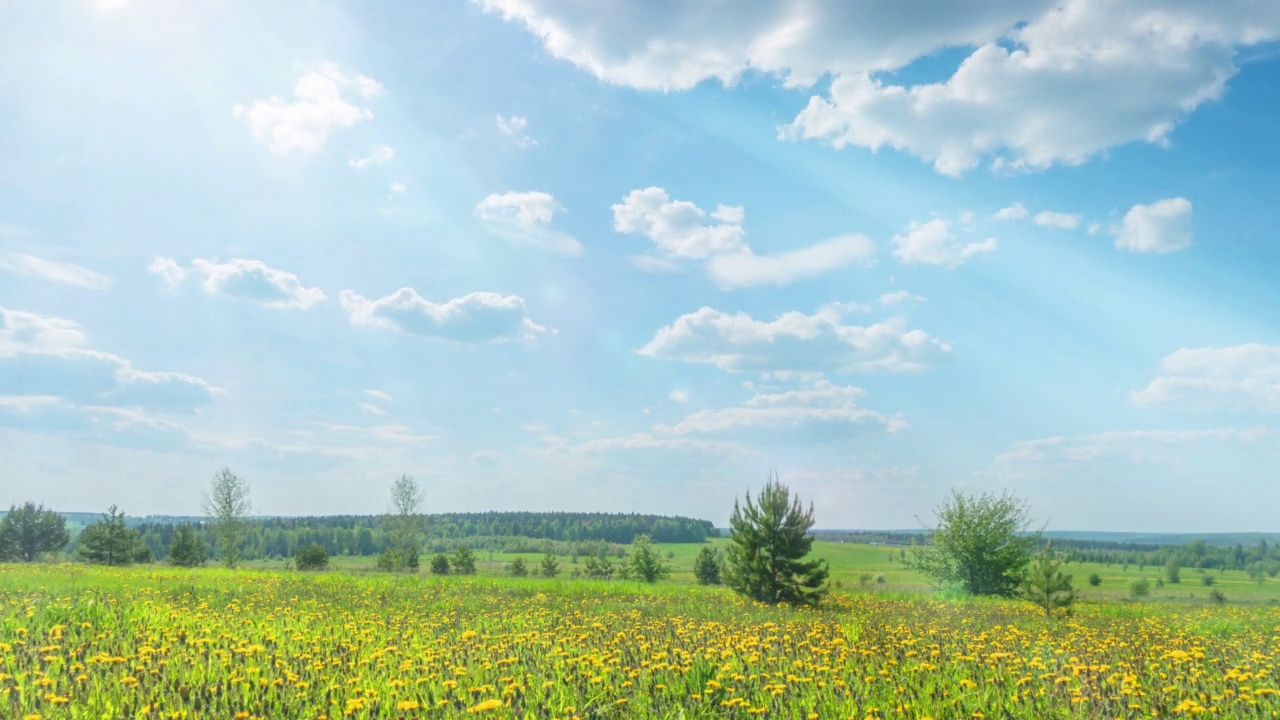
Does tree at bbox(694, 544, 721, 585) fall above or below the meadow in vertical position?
below

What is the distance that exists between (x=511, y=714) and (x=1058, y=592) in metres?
25.6

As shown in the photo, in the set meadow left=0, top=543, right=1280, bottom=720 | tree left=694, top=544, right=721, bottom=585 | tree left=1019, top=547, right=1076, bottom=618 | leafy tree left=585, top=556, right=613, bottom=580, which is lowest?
leafy tree left=585, top=556, right=613, bottom=580

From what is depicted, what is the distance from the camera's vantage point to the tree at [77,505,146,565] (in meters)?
59.9

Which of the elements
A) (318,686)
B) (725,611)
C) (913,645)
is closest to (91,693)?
(318,686)

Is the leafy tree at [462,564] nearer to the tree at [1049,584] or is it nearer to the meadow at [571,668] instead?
the tree at [1049,584]

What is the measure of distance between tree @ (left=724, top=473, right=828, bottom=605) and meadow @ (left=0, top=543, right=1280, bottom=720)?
1009 centimetres

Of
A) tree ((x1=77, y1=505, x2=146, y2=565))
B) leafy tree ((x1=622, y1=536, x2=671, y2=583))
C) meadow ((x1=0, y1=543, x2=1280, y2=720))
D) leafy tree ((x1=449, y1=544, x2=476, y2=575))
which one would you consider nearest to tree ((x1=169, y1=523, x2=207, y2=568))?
tree ((x1=77, y1=505, x2=146, y2=565))

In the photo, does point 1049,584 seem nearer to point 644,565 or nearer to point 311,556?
point 644,565

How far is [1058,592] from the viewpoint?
82.9ft

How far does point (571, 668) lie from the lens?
7938 millimetres

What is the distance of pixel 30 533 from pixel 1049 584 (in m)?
108

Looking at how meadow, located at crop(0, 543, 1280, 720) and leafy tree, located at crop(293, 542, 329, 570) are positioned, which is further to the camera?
leafy tree, located at crop(293, 542, 329, 570)

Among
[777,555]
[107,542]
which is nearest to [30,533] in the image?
[107,542]

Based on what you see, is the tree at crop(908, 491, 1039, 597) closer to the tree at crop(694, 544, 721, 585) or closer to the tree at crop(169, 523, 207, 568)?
the tree at crop(694, 544, 721, 585)
